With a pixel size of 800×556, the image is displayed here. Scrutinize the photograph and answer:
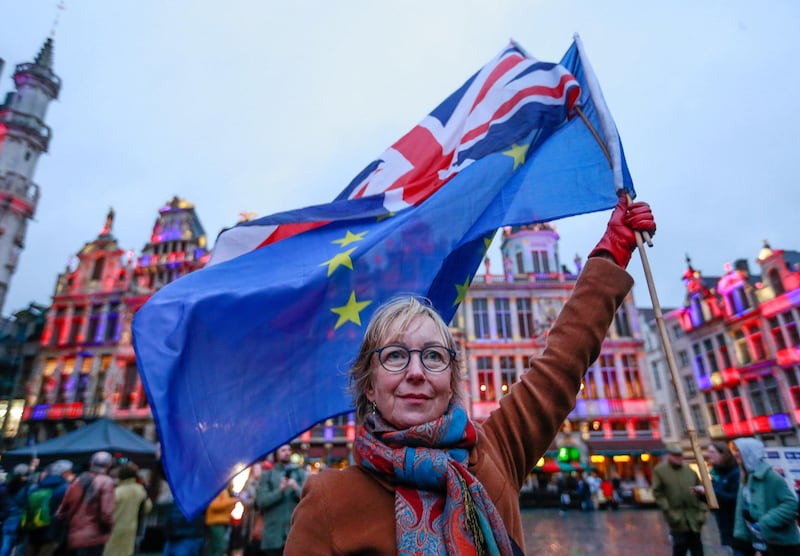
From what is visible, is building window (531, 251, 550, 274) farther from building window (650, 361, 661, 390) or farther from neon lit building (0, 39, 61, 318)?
neon lit building (0, 39, 61, 318)

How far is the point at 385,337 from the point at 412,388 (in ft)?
0.75

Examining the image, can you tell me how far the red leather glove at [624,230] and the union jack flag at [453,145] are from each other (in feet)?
6.35

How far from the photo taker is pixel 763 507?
4617mm

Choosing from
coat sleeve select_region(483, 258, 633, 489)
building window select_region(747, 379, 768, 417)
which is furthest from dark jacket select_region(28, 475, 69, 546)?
building window select_region(747, 379, 768, 417)

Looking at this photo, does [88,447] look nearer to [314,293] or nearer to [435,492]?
[314,293]

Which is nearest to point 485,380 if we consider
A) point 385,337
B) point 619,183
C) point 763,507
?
point 763,507

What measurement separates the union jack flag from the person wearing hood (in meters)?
3.77

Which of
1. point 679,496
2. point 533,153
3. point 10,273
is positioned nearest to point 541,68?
point 533,153

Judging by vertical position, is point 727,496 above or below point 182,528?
above

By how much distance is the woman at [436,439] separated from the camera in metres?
1.42

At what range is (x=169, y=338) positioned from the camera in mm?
3047

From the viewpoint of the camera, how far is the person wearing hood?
14.4ft

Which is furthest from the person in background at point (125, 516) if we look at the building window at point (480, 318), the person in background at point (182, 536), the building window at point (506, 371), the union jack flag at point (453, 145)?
the building window at point (480, 318)

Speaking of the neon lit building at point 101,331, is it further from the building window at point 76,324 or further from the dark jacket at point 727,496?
the dark jacket at point 727,496
